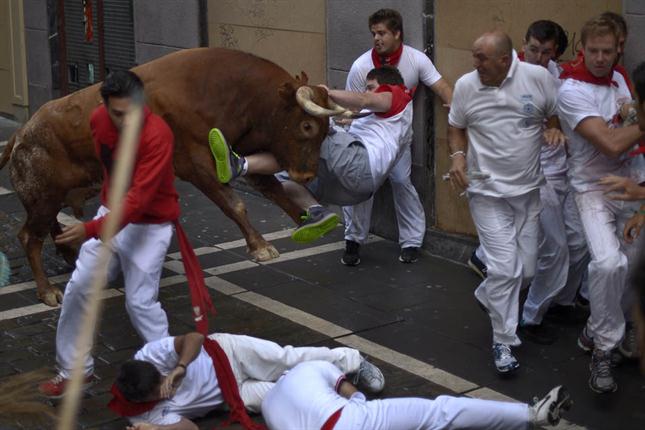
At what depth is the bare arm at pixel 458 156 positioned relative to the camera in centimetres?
702

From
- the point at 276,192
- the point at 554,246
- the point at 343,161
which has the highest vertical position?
the point at 343,161

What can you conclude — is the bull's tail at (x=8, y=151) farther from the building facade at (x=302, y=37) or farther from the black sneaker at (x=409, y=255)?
the black sneaker at (x=409, y=255)

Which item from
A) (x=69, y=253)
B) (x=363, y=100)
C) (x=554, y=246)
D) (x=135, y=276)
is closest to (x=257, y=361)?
(x=135, y=276)

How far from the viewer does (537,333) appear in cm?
761

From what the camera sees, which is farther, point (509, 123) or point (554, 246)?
point (554, 246)

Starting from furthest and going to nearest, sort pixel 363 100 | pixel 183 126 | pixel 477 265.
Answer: pixel 477 265 → pixel 183 126 → pixel 363 100

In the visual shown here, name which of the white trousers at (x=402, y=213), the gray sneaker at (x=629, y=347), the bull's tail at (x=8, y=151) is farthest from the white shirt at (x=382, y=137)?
the bull's tail at (x=8, y=151)

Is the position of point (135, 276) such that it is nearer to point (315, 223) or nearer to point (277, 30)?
point (315, 223)

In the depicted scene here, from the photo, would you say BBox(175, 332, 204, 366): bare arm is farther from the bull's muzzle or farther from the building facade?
the building facade

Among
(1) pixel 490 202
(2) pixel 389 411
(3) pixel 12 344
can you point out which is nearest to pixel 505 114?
(1) pixel 490 202

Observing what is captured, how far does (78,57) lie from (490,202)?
31.7ft

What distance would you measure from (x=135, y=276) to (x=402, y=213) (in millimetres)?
3562

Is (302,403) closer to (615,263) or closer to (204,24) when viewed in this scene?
(615,263)

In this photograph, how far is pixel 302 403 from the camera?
5.52 metres
